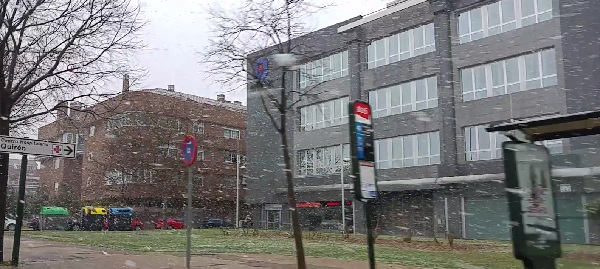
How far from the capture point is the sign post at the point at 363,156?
6.31 m

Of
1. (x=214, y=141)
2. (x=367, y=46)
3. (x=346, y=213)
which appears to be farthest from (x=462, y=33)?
(x=214, y=141)

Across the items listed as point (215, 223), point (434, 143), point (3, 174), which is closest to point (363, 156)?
point (3, 174)

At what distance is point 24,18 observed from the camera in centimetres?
1305

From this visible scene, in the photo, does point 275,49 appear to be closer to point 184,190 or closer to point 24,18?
point 24,18

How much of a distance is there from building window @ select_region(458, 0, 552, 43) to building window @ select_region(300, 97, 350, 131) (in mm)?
10587

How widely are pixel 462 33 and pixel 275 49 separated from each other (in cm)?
2606

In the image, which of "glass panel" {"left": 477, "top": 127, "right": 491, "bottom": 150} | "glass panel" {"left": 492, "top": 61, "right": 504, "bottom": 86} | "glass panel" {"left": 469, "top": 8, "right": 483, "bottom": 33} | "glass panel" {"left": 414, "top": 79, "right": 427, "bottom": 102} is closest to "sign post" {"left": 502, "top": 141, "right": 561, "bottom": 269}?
"glass panel" {"left": 477, "top": 127, "right": 491, "bottom": 150}

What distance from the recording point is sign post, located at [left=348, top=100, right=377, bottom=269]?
631 centimetres

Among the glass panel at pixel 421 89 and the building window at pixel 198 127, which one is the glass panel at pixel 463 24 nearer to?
the glass panel at pixel 421 89

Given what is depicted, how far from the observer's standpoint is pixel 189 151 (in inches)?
420

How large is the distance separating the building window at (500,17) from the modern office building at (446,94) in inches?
2.4

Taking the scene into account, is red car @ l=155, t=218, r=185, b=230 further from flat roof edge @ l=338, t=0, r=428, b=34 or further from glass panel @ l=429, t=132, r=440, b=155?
glass panel @ l=429, t=132, r=440, b=155

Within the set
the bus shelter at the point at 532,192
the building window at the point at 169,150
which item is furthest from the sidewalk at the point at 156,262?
the building window at the point at 169,150

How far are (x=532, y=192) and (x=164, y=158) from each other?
170ft
